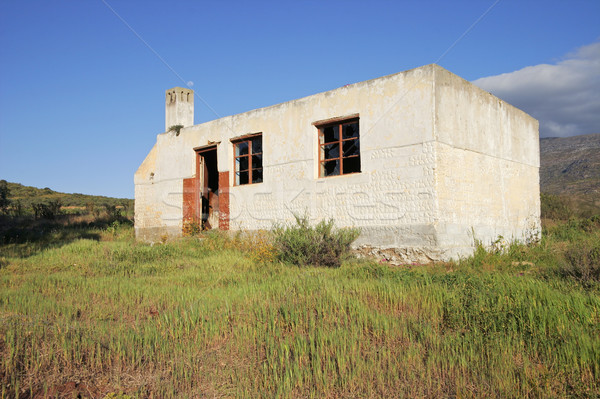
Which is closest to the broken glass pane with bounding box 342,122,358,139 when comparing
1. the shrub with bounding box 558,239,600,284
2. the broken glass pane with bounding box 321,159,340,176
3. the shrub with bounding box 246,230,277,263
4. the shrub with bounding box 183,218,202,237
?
the broken glass pane with bounding box 321,159,340,176

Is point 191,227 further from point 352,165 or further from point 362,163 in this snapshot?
point 362,163

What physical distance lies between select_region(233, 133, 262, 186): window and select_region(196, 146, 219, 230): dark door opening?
3.37 feet

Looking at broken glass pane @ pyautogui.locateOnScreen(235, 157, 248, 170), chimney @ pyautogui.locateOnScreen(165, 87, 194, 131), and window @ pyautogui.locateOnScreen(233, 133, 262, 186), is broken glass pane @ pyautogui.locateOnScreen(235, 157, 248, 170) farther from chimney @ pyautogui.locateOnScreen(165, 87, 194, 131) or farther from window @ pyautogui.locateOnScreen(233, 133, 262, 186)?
chimney @ pyautogui.locateOnScreen(165, 87, 194, 131)

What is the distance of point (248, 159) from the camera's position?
12.9 meters

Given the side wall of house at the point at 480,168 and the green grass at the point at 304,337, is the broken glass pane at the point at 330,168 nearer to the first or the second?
the side wall of house at the point at 480,168

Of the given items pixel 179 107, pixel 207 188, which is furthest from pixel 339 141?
pixel 179 107

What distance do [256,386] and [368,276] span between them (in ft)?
14.7

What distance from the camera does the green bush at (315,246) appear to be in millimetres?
9023

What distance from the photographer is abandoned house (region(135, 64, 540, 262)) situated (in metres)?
9.41

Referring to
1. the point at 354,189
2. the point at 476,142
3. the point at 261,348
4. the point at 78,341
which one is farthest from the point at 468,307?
the point at 476,142

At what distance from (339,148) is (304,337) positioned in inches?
292

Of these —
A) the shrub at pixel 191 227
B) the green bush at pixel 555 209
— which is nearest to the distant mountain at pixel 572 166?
the green bush at pixel 555 209

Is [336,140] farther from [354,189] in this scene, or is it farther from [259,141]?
[259,141]

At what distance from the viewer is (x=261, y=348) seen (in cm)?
411
